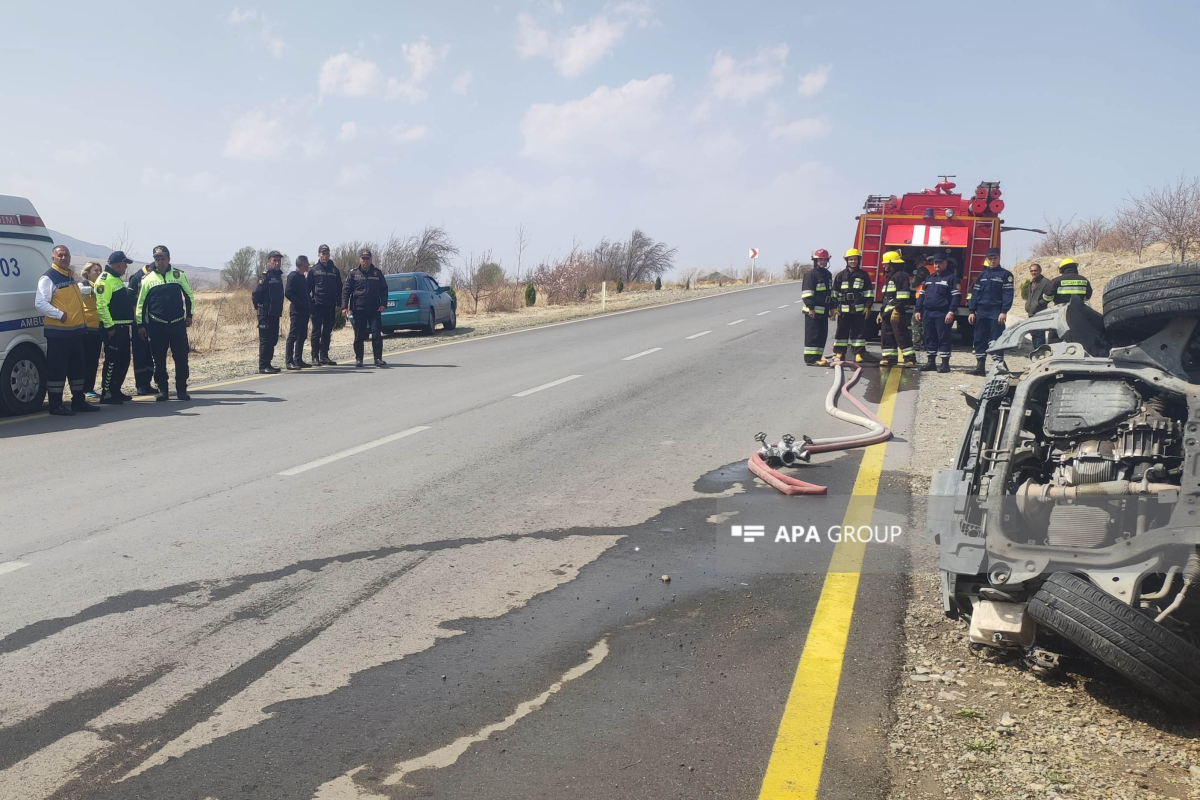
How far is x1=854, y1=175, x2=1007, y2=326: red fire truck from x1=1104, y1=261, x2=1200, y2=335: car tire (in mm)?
12410

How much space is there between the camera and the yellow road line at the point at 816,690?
10.6 feet

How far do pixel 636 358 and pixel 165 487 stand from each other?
964cm

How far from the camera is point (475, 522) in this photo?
631cm

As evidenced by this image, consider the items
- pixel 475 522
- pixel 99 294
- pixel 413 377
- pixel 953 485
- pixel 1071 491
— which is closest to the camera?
pixel 1071 491

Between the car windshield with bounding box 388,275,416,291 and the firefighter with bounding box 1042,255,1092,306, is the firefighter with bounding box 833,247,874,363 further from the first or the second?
the car windshield with bounding box 388,275,416,291

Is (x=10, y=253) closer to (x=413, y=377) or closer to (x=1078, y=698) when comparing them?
(x=413, y=377)

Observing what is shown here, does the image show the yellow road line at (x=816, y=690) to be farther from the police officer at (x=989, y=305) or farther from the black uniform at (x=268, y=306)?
the black uniform at (x=268, y=306)

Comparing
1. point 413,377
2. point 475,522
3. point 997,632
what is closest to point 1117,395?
point 997,632

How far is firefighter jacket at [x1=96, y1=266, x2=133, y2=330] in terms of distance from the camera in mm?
12156

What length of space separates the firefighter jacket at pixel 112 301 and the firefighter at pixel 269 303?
2.34 metres

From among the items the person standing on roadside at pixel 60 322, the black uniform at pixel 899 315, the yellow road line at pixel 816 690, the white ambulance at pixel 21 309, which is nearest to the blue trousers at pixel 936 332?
the black uniform at pixel 899 315

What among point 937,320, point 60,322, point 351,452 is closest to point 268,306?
point 60,322

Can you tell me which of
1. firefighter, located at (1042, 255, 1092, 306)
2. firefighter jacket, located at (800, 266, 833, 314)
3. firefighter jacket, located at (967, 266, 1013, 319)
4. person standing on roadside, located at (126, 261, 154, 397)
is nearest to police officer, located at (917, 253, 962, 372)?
firefighter jacket, located at (967, 266, 1013, 319)

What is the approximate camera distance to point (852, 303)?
1447 cm
